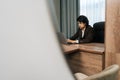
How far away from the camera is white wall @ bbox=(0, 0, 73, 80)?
1.06ft

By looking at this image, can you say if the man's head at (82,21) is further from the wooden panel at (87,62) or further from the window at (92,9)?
the wooden panel at (87,62)

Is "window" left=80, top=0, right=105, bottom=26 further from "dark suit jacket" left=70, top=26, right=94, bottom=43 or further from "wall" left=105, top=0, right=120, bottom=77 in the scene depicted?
"wall" left=105, top=0, right=120, bottom=77

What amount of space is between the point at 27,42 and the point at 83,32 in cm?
48

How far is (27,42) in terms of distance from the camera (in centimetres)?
34

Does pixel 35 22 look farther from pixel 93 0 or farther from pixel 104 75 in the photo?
pixel 93 0

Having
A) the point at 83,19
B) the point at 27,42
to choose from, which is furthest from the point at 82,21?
the point at 27,42

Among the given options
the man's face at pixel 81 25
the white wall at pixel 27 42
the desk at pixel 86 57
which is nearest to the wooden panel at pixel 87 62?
the desk at pixel 86 57

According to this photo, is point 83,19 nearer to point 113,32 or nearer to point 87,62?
point 87,62

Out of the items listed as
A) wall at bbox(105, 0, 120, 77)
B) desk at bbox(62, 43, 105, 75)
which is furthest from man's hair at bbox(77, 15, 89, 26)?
wall at bbox(105, 0, 120, 77)

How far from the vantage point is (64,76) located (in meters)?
0.40

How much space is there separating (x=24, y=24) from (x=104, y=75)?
0.38m

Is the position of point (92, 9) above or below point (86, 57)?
above

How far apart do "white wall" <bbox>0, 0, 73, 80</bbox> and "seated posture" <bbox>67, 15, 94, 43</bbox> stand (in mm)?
358

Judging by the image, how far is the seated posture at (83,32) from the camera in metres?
0.75
